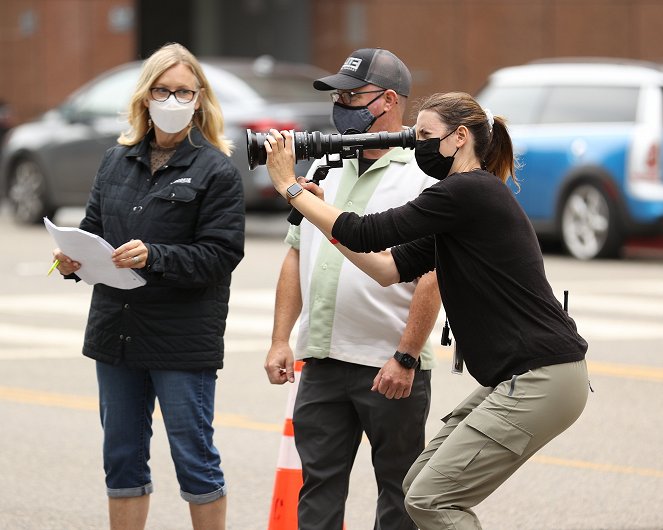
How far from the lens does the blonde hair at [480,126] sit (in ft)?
14.4

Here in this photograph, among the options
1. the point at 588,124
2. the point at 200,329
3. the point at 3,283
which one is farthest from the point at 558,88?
the point at 200,329

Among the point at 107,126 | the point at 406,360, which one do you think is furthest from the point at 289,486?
the point at 107,126

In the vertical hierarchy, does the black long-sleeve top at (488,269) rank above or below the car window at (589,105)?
above

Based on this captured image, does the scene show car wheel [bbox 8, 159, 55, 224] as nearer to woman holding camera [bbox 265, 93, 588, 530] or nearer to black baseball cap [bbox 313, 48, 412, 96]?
black baseball cap [bbox 313, 48, 412, 96]

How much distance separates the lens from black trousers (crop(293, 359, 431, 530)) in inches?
192

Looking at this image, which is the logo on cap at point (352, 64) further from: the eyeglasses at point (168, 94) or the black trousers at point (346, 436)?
the black trousers at point (346, 436)

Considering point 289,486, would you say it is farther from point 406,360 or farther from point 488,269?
point 488,269

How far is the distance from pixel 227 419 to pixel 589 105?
8081 mm

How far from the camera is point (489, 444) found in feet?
13.8

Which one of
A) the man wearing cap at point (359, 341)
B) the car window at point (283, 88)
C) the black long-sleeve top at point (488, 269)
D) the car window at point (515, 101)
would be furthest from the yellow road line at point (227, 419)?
the car window at point (283, 88)

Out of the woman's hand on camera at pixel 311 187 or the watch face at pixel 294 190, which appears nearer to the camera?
the watch face at pixel 294 190

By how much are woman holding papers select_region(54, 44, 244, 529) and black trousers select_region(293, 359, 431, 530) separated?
357 mm

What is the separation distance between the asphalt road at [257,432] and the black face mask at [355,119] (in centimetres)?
196

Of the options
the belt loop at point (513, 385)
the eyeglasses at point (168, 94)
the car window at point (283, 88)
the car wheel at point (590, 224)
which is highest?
the eyeglasses at point (168, 94)
